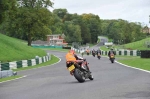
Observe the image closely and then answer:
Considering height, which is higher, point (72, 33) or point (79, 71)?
point (72, 33)

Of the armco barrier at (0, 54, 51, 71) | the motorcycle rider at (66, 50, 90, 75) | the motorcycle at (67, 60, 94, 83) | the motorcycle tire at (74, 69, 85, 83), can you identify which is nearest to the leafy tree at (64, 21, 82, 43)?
the armco barrier at (0, 54, 51, 71)

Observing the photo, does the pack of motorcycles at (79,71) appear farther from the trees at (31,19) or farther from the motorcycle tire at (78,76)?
the trees at (31,19)

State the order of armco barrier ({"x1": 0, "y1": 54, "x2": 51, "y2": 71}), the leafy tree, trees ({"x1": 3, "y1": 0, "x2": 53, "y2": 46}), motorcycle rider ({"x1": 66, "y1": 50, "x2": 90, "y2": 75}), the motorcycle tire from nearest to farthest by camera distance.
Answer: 1. the motorcycle tire
2. motorcycle rider ({"x1": 66, "y1": 50, "x2": 90, "y2": 75})
3. armco barrier ({"x1": 0, "y1": 54, "x2": 51, "y2": 71})
4. trees ({"x1": 3, "y1": 0, "x2": 53, "y2": 46})
5. the leafy tree

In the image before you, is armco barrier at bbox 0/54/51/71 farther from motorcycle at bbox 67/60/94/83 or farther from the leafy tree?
the leafy tree

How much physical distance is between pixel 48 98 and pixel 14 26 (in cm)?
6170

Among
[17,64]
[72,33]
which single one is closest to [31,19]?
[17,64]

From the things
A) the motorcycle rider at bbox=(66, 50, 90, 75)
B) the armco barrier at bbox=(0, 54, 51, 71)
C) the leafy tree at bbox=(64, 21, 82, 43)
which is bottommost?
the armco barrier at bbox=(0, 54, 51, 71)

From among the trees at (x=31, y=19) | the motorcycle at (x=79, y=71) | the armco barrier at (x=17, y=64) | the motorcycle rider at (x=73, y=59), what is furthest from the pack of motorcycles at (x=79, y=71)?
the trees at (x=31, y=19)

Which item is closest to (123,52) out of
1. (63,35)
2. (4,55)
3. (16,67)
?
(4,55)

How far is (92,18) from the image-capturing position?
196 metres

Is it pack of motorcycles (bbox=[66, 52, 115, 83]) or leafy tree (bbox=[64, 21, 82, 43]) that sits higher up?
leafy tree (bbox=[64, 21, 82, 43])

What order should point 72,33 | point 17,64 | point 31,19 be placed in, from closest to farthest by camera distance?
point 17,64
point 31,19
point 72,33

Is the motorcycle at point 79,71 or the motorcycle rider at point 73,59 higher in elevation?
the motorcycle rider at point 73,59

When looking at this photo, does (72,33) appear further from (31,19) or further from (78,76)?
(78,76)
